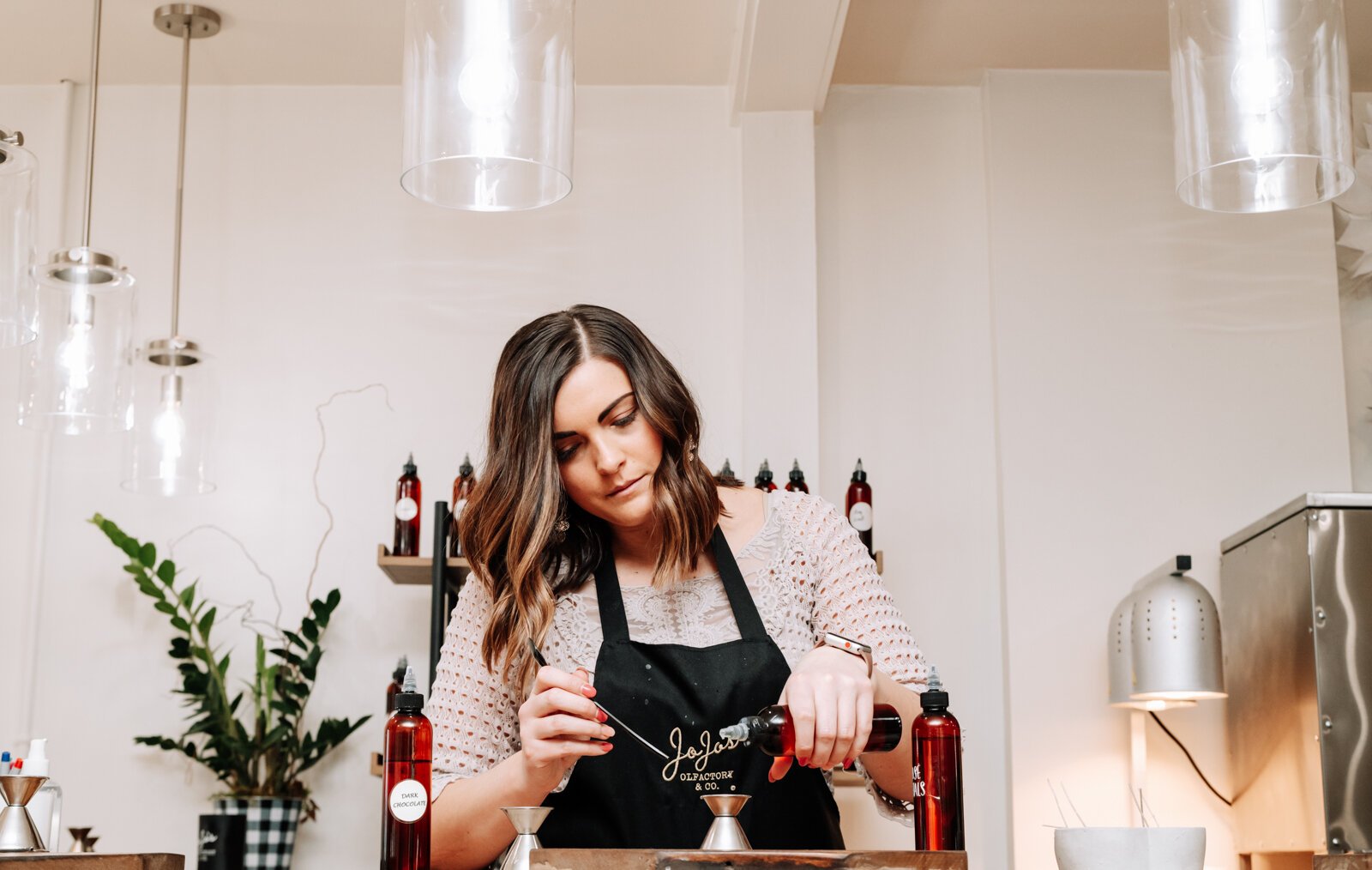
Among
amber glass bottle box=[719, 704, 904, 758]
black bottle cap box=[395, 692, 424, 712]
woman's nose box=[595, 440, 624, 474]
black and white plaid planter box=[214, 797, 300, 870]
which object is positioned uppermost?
woman's nose box=[595, 440, 624, 474]

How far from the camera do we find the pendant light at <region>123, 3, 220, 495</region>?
9.69 feet

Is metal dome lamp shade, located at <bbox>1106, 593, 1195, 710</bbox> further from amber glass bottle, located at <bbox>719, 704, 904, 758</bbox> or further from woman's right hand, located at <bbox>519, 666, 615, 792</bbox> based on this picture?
woman's right hand, located at <bbox>519, 666, 615, 792</bbox>

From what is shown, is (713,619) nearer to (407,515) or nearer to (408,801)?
(408,801)

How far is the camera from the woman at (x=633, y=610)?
172 centimetres

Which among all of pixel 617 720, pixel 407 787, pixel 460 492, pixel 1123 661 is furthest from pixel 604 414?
pixel 1123 661

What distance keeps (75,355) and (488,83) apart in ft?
4.74

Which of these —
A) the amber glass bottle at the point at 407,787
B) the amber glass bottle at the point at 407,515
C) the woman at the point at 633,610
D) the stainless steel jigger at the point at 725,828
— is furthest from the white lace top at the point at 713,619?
the amber glass bottle at the point at 407,515

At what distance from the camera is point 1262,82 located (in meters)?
1.40

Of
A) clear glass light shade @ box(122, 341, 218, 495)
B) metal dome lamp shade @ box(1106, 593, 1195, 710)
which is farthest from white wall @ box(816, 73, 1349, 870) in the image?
clear glass light shade @ box(122, 341, 218, 495)

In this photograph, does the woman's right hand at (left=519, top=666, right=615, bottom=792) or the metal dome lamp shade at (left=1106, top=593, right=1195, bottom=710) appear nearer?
the woman's right hand at (left=519, top=666, right=615, bottom=792)

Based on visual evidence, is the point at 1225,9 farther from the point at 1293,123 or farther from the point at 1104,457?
the point at 1104,457

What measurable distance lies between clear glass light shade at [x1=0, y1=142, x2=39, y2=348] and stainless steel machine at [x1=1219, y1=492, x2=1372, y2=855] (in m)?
2.34

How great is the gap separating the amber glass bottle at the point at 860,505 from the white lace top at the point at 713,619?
1.15 metres

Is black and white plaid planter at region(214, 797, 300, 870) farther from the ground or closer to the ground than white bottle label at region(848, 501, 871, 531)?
closer to the ground
